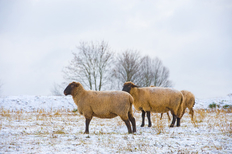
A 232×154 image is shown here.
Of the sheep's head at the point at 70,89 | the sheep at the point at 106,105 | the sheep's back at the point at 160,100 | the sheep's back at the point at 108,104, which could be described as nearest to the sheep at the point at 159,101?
the sheep's back at the point at 160,100

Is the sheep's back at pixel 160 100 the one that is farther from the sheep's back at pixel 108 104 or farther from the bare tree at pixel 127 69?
the bare tree at pixel 127 69

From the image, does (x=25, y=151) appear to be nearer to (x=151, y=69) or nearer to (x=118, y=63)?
(x=118, y=63)

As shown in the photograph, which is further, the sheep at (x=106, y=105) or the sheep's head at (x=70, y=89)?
the sheep's head at (x=70, y=89)

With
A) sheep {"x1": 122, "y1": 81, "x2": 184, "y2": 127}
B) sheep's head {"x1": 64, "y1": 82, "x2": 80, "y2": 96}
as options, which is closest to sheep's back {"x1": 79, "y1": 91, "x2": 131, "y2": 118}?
sheep's head {"x1": 64, "y1": 82, "x2": 80, "y2": 96}

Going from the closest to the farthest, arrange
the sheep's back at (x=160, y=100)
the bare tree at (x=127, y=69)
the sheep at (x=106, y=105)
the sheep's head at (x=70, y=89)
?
the sheep at (x=106, y=105) → the sheep's head at (x=70, y=89) → the sheep's back at (x=160, y=100) → the bare tree at (x=127, y=69)

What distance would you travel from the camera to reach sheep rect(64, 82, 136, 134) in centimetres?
866

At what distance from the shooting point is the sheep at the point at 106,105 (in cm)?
866

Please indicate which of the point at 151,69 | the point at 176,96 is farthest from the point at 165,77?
the point at 176,96

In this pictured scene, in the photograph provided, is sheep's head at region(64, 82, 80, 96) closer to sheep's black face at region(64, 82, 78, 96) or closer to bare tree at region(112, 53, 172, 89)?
sheep's black face at region(64, 82, 78, 96)

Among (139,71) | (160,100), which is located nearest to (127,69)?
(139,71)

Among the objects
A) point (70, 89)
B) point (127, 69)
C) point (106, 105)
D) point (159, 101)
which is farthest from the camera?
point (127, 69)

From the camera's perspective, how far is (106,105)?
877cm

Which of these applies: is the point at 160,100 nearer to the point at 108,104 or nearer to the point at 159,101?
the point at 159,101

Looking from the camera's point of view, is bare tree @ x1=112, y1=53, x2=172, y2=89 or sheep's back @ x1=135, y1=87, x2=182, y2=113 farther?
bare tree @ x1=112, y1=53, x2=172, y2=89
